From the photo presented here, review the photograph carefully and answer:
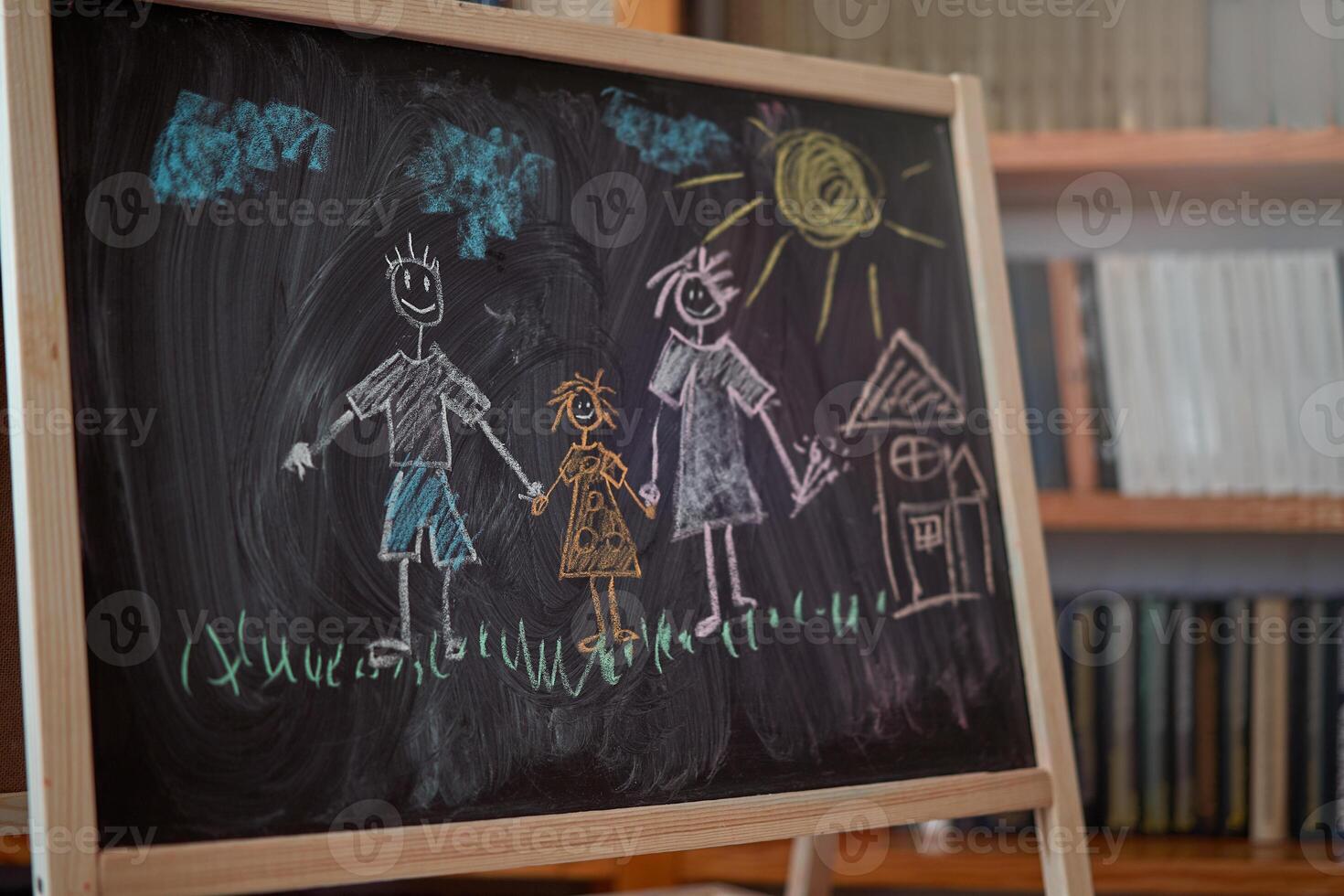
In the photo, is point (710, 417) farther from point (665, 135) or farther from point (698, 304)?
point (665, 135)

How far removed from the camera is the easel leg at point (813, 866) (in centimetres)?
Answer: 142

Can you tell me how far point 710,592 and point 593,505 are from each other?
0.15m

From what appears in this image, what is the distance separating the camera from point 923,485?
1.20 meters

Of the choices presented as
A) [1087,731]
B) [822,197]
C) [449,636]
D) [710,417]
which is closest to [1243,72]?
[822,197]

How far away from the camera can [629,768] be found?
1009 mm

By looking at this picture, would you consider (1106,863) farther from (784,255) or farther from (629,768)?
(784,255)

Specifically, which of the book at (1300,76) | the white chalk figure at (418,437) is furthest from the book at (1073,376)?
the white chalk figure at (418,437)

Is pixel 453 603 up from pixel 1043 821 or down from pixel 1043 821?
up

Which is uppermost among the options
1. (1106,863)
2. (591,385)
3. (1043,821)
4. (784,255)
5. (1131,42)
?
(1131,42)

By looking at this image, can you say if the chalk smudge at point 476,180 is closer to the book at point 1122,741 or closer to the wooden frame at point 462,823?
the wooden frame at point 462,823

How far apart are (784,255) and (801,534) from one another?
0.97 feet

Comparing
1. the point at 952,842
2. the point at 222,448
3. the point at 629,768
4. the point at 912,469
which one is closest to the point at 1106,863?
the point at 952,842

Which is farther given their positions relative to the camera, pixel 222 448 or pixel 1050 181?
pixel 1050 181

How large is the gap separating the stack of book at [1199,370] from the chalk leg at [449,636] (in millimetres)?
1051
